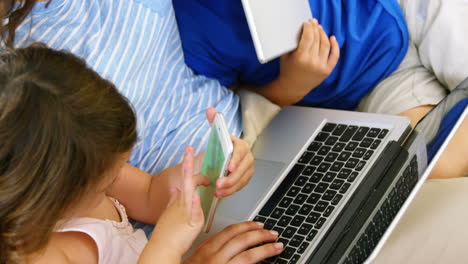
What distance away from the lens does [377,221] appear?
0.80 m

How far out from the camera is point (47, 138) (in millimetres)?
649

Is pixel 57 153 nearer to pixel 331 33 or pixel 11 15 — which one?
pixel 11 15

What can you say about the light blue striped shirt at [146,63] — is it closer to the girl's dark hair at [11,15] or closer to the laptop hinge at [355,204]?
the girl's dark hair at [11,15]

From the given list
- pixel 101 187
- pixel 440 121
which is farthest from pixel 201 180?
pixel 440 121

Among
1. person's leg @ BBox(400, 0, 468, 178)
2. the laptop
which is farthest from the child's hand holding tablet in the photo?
person's leg @ BBox(400, 0, 468, 178)

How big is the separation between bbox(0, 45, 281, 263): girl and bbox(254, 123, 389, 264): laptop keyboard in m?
0.19

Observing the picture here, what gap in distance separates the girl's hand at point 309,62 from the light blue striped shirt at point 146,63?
0.39 ft

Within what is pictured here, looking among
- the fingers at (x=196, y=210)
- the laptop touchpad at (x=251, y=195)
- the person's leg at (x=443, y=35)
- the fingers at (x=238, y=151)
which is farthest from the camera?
the person's leg at (x=443, y=35)

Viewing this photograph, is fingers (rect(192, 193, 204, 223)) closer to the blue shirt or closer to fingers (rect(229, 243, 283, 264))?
fingers (rect(229, 243, 283, 264))

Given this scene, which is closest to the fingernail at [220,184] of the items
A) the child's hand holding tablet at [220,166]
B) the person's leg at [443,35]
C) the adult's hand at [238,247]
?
the child's hand holding tablet at [220,166]

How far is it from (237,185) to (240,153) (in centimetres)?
5

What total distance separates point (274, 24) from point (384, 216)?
1.25 feet

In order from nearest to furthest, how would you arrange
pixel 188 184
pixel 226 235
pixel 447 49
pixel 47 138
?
1. pixel 47 138
2. pixel 188 184
3. pixel 226 235
4. pixel 447 49

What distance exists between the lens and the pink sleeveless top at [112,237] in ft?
2.91
